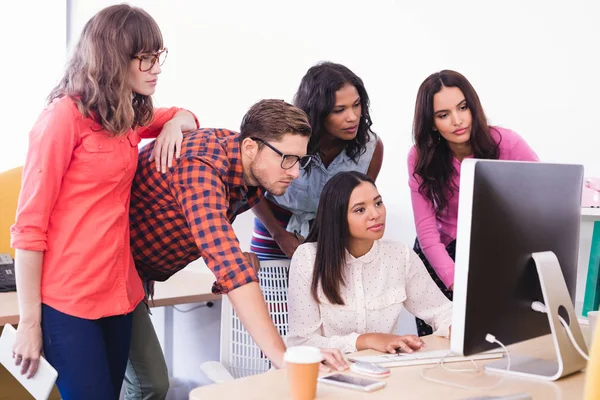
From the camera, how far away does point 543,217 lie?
140 centimetres

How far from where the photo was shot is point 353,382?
1.32 meters

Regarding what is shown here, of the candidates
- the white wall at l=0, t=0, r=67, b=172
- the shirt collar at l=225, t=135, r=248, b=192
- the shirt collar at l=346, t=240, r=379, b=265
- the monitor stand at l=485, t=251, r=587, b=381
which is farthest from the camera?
the white wall at l=0, t=0, r=67, b=172

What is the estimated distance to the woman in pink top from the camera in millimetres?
2207

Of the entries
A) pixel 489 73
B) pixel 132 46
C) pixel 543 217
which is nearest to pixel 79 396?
pixel 132 46

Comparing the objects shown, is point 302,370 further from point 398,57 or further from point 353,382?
point 398,57

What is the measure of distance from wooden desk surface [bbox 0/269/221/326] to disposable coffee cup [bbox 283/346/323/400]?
1.25 m

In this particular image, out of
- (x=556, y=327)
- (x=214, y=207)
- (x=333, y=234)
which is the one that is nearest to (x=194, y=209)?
(x=214, y=207)

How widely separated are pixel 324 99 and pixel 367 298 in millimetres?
657

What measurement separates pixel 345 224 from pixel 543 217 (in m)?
0.77

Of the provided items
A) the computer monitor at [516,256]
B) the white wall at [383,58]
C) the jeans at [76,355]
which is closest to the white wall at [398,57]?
the white wall at [383,58]

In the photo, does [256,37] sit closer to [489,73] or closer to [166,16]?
[166,16]

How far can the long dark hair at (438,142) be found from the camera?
221cm

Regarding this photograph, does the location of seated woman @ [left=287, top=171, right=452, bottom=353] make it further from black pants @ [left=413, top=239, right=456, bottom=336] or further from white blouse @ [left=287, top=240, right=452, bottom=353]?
black pants @ [left=413, top=239, right=456, bottom=336]

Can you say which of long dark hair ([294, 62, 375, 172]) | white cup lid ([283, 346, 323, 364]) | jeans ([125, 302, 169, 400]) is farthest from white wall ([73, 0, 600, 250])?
white cup lid ([283, 346, 323, 364])
